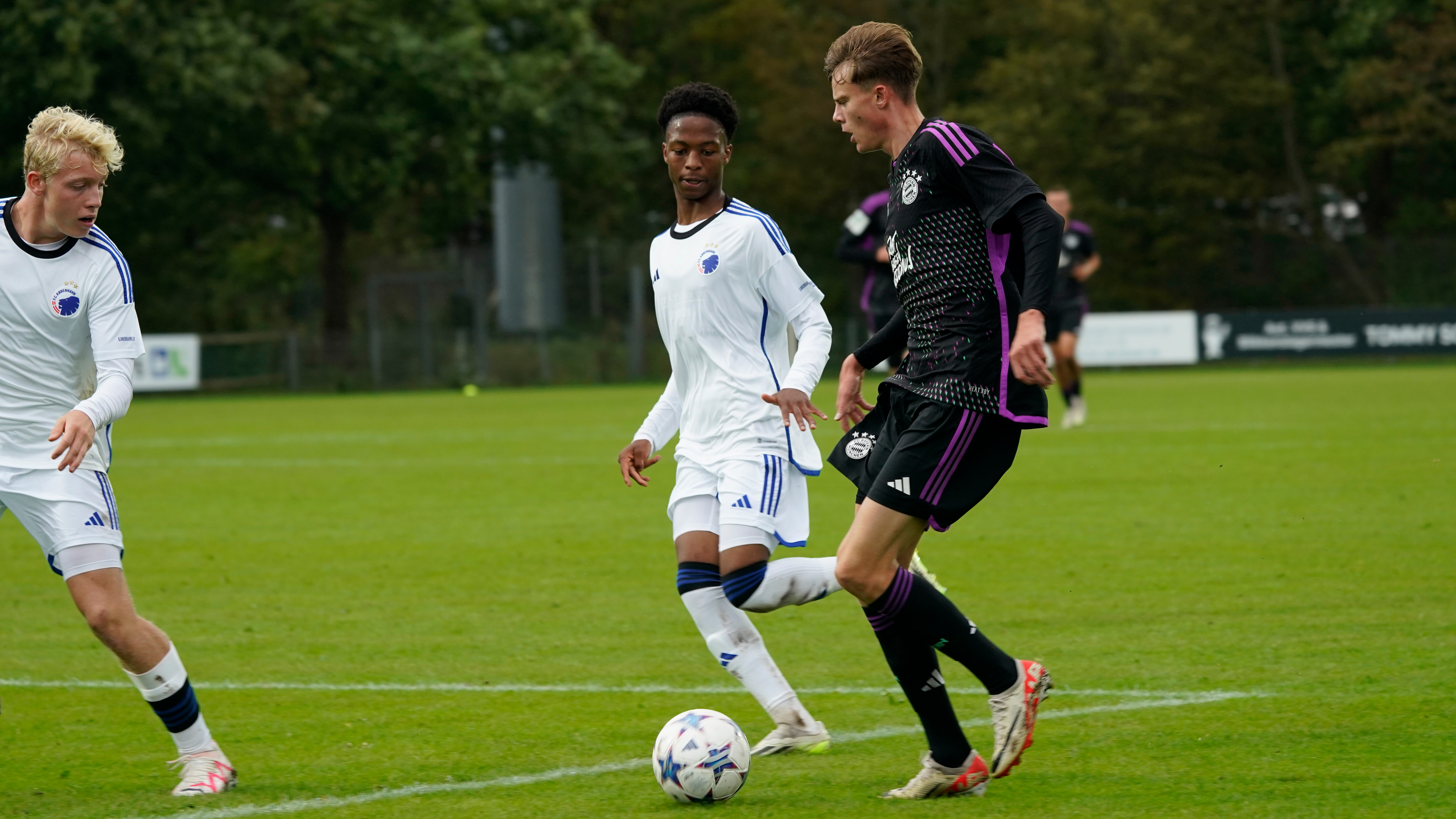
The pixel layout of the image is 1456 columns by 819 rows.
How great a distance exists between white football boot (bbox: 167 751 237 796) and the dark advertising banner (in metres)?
31.6

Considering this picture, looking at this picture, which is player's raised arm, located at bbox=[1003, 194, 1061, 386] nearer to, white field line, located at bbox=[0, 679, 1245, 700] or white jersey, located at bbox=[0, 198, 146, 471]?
white field line, located at bbox=[0, 679, 1245, 700]

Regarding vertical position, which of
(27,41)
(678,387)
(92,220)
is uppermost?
(27,41)

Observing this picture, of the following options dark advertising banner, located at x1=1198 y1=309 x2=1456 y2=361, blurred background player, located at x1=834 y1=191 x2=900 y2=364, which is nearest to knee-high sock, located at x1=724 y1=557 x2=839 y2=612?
blurred background player, located at x1=834 y1=191 x2=900 y2=364

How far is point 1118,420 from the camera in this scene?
63.6 feet

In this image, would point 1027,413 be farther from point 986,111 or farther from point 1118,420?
point 986,111

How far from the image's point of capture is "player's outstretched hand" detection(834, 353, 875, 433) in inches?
201

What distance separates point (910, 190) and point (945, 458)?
2.38 feet

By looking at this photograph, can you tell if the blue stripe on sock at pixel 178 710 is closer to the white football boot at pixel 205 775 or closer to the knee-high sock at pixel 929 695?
the white football boot at pixel 205 775

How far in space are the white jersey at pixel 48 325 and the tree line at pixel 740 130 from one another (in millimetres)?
27052

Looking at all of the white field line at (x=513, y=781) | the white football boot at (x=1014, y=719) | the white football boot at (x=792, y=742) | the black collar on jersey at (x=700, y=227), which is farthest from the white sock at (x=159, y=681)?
the white football boot at (x=1014, y=719)

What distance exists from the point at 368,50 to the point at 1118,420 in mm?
20415

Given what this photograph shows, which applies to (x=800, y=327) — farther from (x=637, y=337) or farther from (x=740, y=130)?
(x=740, y=130)

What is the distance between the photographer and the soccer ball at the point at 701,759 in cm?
466

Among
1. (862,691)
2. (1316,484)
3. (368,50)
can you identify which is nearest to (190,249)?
(368,50)
